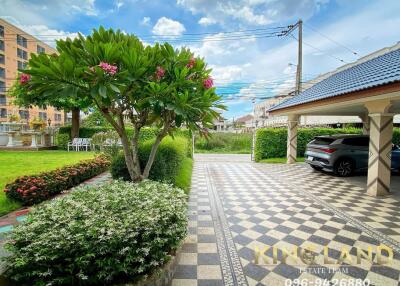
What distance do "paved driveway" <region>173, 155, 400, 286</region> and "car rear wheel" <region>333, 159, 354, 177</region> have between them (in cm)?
147

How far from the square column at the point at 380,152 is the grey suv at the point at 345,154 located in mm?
2081

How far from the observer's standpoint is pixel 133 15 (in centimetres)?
866

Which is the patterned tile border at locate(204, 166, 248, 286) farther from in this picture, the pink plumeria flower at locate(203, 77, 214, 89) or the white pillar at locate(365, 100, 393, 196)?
the white pillar at locate(365, 100, 393, 196)

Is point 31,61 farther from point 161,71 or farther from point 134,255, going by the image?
point 134,255

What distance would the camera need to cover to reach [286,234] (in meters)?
3.79

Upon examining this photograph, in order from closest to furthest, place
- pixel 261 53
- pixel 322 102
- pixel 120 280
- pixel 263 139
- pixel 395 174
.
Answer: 1. pixel 120 280
2. pixel 322 102
3. pixel 395 174
4. pixel 263 139
5. pixel 261 53

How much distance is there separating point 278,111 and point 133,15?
26.0ft

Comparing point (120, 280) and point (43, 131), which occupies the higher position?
point (43, 131)

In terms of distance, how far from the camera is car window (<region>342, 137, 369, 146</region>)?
8.44 metres

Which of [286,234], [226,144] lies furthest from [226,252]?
[226,144]

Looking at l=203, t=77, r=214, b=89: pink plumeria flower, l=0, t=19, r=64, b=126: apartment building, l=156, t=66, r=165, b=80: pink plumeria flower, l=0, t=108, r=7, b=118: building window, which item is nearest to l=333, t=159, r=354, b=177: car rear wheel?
l=203, t=77, r=214, b=89: pink plumeria flower

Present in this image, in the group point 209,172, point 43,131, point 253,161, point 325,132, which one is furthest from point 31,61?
point 43,131

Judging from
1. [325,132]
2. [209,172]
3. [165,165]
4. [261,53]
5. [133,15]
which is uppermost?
[261,53]

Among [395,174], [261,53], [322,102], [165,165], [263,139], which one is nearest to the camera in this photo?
[165,165]
